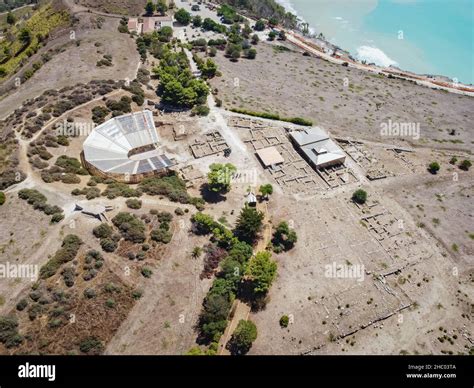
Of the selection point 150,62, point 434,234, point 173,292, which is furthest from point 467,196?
point 150,62

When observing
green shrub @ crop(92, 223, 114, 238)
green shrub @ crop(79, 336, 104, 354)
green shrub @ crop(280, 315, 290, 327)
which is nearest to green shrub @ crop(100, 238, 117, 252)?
green shrub @ crop(92, 223, 114, 238)

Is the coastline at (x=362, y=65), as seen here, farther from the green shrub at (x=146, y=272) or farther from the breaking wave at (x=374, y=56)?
the green shrub at (x=146, y=272)
